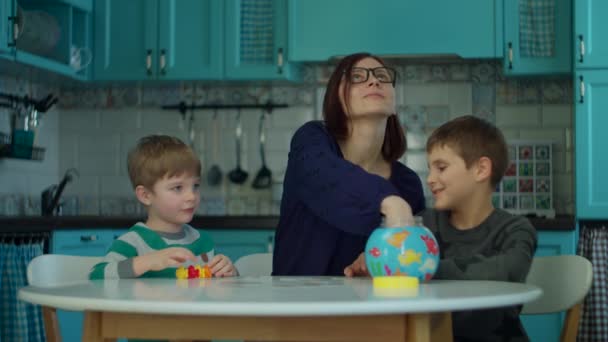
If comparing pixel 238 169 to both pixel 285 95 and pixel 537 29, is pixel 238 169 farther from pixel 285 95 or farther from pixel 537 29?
pixel 537 29

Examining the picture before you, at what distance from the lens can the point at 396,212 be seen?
192 cm

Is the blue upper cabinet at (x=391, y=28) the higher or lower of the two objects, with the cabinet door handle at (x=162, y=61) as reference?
higher

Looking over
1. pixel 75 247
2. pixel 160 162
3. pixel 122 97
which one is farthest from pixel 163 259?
pixel 122 97

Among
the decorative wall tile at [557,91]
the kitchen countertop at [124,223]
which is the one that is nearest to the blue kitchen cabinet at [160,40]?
the kitchen countertop at [124,223]

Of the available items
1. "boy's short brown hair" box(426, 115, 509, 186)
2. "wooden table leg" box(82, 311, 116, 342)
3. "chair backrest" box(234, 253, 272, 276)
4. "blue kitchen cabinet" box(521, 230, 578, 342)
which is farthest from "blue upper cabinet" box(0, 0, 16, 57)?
"wooden table leg" box(82, 311, 116, 342)

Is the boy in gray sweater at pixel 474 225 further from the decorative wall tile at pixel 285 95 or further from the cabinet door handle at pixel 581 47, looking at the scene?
the decorative wall tile at pixel 285 95

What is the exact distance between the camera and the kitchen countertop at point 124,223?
3830 mm

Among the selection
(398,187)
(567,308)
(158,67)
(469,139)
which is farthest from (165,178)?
(158,67)

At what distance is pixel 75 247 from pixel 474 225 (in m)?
2.23

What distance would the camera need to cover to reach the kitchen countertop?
12.6 feet

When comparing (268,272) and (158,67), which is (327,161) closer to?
(268,272)

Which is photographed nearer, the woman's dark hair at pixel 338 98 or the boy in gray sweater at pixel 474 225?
the boy in gray sweater at pixel 474 225

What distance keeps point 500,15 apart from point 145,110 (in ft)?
6.03

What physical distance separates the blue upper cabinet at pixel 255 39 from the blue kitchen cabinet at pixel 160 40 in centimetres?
6
